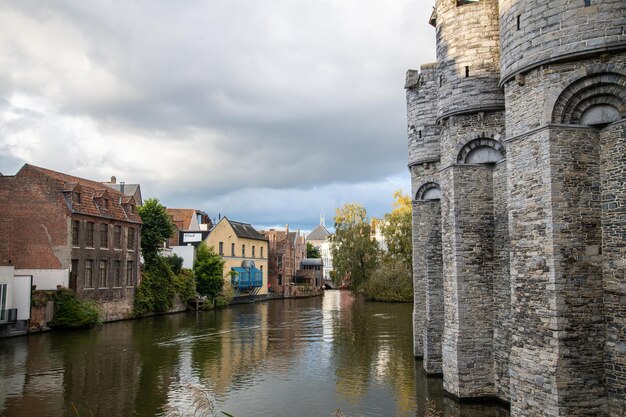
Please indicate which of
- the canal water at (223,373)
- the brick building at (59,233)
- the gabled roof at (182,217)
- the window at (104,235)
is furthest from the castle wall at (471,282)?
the gabled roof at (182,217)

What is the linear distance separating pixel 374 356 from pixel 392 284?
99.7ft

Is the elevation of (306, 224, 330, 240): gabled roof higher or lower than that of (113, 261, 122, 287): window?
higher

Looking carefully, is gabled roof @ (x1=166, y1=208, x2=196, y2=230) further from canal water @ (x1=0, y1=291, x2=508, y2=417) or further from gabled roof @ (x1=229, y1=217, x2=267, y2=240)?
canal water @ (x1=0, y1=291, x2=508, y2=417)

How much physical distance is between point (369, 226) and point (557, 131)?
48.0 m

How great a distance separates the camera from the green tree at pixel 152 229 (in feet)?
140

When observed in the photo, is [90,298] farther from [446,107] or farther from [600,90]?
[600,90]

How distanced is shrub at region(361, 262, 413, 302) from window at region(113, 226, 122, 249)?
2454 cm

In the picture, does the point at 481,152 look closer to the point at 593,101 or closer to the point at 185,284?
the point at 593,101

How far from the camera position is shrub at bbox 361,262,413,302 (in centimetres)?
5106

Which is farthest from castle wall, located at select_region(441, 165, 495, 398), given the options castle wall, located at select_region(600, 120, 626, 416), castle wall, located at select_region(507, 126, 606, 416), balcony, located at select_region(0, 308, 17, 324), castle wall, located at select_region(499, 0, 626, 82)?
balcony, located at select_region(0, 308, 17, 324)

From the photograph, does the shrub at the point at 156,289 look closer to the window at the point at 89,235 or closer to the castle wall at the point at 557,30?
the window at the point at 89,235

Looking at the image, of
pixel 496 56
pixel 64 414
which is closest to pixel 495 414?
pixel 496 56

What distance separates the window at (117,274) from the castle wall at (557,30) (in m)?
30.6

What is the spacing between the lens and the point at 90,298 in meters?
33.6
